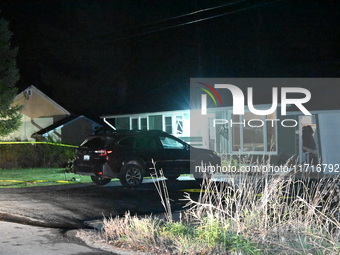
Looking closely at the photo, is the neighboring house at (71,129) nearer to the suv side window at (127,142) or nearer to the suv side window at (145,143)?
the suv side window at (145,143)

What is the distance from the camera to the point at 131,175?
16.2 m

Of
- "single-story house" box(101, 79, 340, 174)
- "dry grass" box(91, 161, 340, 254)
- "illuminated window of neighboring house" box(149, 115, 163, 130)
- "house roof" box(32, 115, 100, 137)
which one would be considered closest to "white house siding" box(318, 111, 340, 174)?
"single-story house" box(101, 79, 340, 174)

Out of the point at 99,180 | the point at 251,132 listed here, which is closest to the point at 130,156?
the point at 99,180

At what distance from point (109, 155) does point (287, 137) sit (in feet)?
28.5

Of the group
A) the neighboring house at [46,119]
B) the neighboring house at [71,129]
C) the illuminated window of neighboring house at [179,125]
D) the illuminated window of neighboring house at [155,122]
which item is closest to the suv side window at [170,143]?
the illuminated window of neighboring house at [179,125]

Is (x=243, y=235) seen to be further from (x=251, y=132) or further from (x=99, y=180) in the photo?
(x=251, y=132)

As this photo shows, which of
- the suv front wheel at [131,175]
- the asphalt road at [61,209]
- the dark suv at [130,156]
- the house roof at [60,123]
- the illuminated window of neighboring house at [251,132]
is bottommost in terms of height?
the asphalt road at [61,209]

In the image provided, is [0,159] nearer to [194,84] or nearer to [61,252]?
[194,84]

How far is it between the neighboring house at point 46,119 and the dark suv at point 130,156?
22558mm

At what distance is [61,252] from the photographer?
783 centimetres

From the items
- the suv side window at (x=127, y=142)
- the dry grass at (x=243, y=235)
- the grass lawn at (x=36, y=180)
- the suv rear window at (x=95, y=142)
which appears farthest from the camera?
the grass lawn at (x=36, y=180)

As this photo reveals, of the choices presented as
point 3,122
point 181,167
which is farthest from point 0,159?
point 181,167

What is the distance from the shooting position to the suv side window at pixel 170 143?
56.8 ft

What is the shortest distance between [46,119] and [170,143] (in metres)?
24.5
